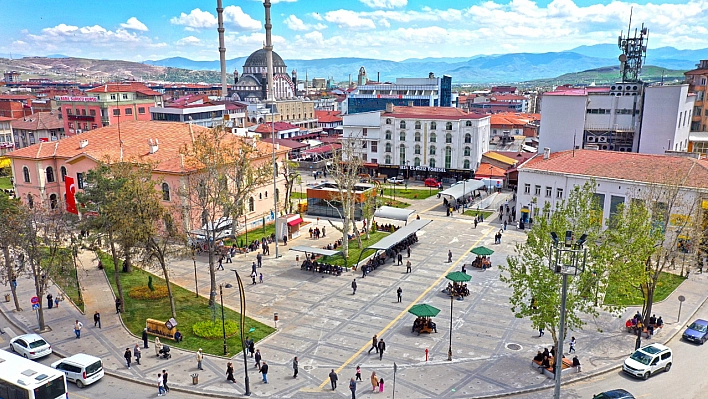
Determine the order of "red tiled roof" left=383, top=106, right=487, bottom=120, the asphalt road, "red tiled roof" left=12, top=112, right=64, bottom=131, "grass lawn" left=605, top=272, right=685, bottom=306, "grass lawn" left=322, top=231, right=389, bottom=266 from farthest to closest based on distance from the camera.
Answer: "red tiled roof" left=12, top=112, right=64, bottom=131, "red tiled roof" left=383, top=106, right=487, bottom=120, "grass lawn" left=322, top=231, right=389, bottom=266, "grass lawn" left=605, top=272, right=685, bottom=306, the asphalt road

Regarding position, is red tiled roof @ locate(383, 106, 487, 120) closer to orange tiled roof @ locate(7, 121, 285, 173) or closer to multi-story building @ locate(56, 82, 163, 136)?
orange tiled roof @ locate(7, 121, 285, 173)

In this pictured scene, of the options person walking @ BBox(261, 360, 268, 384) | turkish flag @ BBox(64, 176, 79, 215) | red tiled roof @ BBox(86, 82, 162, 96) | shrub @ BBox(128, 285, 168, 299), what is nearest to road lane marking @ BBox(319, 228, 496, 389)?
person walking @ BBox(261, 360, 268, 384)

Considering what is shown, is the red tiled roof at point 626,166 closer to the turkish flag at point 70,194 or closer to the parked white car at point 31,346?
the parked white car at point 31,346

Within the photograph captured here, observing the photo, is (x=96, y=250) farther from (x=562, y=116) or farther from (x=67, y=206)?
(x=562, y=116)

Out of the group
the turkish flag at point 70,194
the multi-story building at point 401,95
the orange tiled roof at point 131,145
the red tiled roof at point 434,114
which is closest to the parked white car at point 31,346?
the turkish flag at point 70,194

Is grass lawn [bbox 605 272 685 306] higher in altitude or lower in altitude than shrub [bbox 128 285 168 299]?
higher

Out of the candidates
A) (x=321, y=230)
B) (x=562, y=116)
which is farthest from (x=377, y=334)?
(x=562, y=116)

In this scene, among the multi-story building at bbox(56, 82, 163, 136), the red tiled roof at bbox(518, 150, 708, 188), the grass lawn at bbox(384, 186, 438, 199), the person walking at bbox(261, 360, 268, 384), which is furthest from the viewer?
the multi-story building at bbox(56, 82, 163, 136)

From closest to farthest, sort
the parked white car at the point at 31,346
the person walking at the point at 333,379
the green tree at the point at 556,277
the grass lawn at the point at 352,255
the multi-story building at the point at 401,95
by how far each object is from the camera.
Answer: the person walking at the point at 333,379
the green tree at the point at 556,277
the parked white car at the point at 31,346
the grass lawn at the point at 352,255
the multi-story building at the point at 401,95
